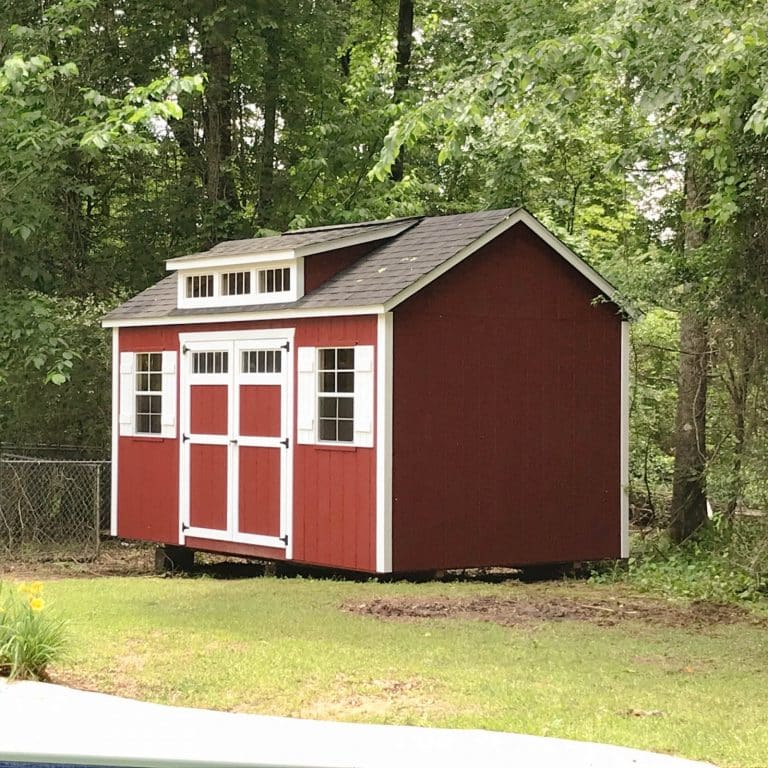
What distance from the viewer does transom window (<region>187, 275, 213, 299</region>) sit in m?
14.8

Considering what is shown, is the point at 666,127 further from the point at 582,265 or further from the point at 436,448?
the point at 436,448

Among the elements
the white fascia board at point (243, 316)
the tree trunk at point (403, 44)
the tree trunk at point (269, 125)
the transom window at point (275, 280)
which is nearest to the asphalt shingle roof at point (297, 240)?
the transom window at point (275, 280)

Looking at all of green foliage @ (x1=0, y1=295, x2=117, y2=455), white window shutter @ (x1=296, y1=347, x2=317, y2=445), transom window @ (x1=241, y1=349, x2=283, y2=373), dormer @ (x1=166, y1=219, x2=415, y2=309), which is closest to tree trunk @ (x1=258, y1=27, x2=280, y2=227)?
green foliage @ (x1=0, y1=295, x2=117, y2=455)

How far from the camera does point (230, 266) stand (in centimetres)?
1430

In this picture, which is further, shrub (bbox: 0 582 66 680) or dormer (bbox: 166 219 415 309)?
dormer (bbox: 166 219 415 309)

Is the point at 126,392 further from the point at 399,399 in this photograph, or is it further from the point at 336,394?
the point at 399,399

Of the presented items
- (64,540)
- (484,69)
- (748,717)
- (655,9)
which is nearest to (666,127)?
(484,69)

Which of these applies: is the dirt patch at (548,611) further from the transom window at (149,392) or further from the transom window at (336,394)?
the transom window at (149,392)

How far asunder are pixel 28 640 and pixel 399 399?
5.25 metres

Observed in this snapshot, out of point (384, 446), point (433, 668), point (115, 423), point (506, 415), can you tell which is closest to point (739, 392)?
point (506, 415)

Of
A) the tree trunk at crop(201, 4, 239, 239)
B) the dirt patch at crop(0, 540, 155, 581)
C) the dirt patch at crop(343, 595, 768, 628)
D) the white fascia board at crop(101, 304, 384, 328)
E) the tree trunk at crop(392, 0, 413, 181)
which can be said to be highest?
the tree trunk at crop(392, 0, 413, 181)

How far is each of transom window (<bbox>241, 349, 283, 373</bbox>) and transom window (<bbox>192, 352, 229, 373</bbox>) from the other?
1.15 ft

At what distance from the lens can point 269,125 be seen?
70.6 feet

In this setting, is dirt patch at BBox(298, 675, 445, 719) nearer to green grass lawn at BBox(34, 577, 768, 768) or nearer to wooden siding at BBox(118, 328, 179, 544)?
green grass lawn at BBox(34, 577, 768, 768)
